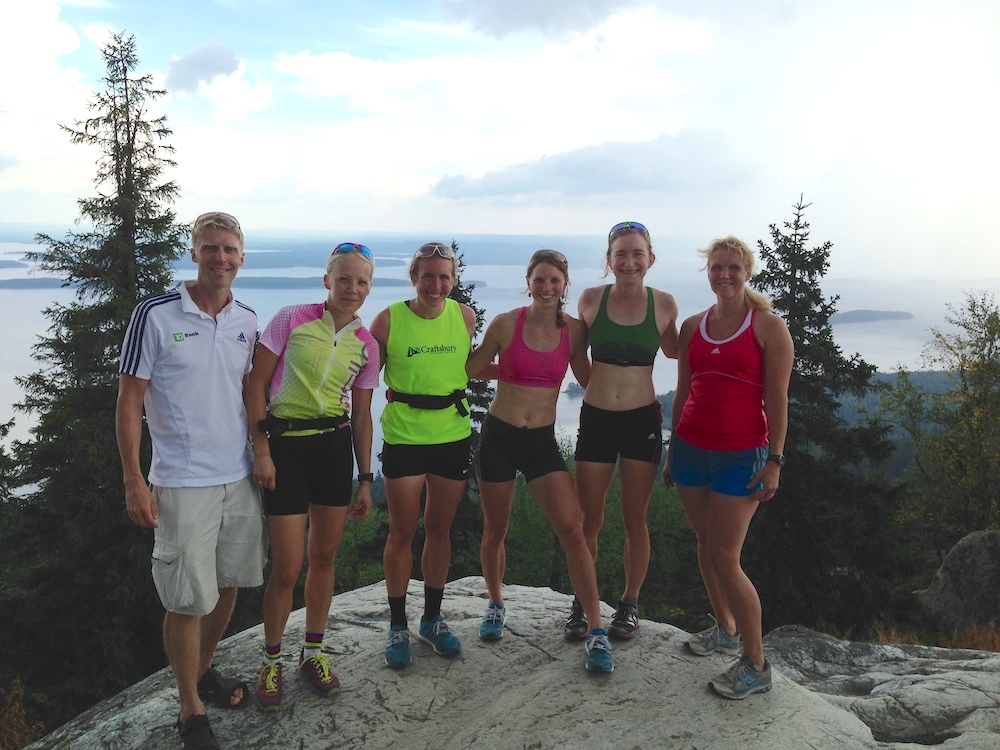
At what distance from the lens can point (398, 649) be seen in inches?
197

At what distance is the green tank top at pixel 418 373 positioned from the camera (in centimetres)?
466

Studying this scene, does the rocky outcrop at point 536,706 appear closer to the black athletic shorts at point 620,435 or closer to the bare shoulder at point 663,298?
the black athletic shorts at point 620,435

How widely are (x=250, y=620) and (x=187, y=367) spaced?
19131mm

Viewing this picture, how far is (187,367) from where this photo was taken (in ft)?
13.0

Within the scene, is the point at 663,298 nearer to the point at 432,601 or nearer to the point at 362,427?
the point at 362,427

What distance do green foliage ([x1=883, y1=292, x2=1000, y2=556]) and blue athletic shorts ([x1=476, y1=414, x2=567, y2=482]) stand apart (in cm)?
2764

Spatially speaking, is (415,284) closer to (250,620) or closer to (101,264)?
(101,264)

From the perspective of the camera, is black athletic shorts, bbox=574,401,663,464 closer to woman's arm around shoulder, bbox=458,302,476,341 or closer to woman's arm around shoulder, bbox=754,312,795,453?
woman's arm around shoulder, bbox=754,312,795,453

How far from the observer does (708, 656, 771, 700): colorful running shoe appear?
4.40 metres

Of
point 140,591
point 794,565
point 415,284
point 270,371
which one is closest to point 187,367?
point 270,371

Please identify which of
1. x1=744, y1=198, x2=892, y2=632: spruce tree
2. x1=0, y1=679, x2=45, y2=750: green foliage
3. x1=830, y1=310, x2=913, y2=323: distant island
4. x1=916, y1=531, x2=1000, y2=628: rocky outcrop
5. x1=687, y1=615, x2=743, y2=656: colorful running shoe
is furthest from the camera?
x1=830, y1=310, x2=913, y2=323: distant island

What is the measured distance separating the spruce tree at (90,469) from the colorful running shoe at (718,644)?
1610 cm

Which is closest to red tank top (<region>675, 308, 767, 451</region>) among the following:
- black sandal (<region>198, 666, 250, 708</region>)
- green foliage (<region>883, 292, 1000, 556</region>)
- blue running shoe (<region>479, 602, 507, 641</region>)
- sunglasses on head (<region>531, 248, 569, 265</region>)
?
sunglasses on head (<region>531, 248, 569, 265</region>)

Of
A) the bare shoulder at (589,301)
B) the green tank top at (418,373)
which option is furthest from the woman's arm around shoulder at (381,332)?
the bare shoulder at (589,301)
